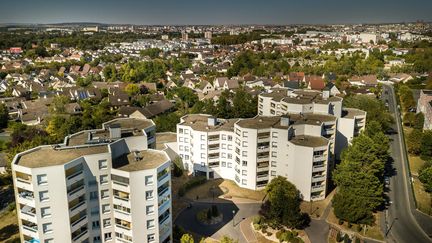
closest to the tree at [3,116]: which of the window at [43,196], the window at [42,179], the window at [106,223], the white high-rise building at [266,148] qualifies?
the white high-rise building at [266,148]

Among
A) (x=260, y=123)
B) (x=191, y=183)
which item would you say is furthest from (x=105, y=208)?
(x=260, y=123)

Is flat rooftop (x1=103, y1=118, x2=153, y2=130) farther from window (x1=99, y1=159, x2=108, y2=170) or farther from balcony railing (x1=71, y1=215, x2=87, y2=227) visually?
balcony railing (x1=71, y1=215, x2=87, y2=227)

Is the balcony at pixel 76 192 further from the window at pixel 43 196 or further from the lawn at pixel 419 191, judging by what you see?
the lawn at pixel 419 191

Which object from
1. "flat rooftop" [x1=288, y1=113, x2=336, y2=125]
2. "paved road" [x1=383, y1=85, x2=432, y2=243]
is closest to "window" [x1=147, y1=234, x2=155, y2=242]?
"paved road" [x1=383, y1=85, x2=432, y2=243]

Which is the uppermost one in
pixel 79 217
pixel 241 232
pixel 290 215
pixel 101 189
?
pixel 101 189

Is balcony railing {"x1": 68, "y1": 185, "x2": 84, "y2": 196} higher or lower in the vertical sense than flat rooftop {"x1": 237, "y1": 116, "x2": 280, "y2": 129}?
lower

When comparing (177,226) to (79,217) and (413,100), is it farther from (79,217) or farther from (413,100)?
(413,100)

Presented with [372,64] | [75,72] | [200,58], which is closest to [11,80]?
[75,72]
